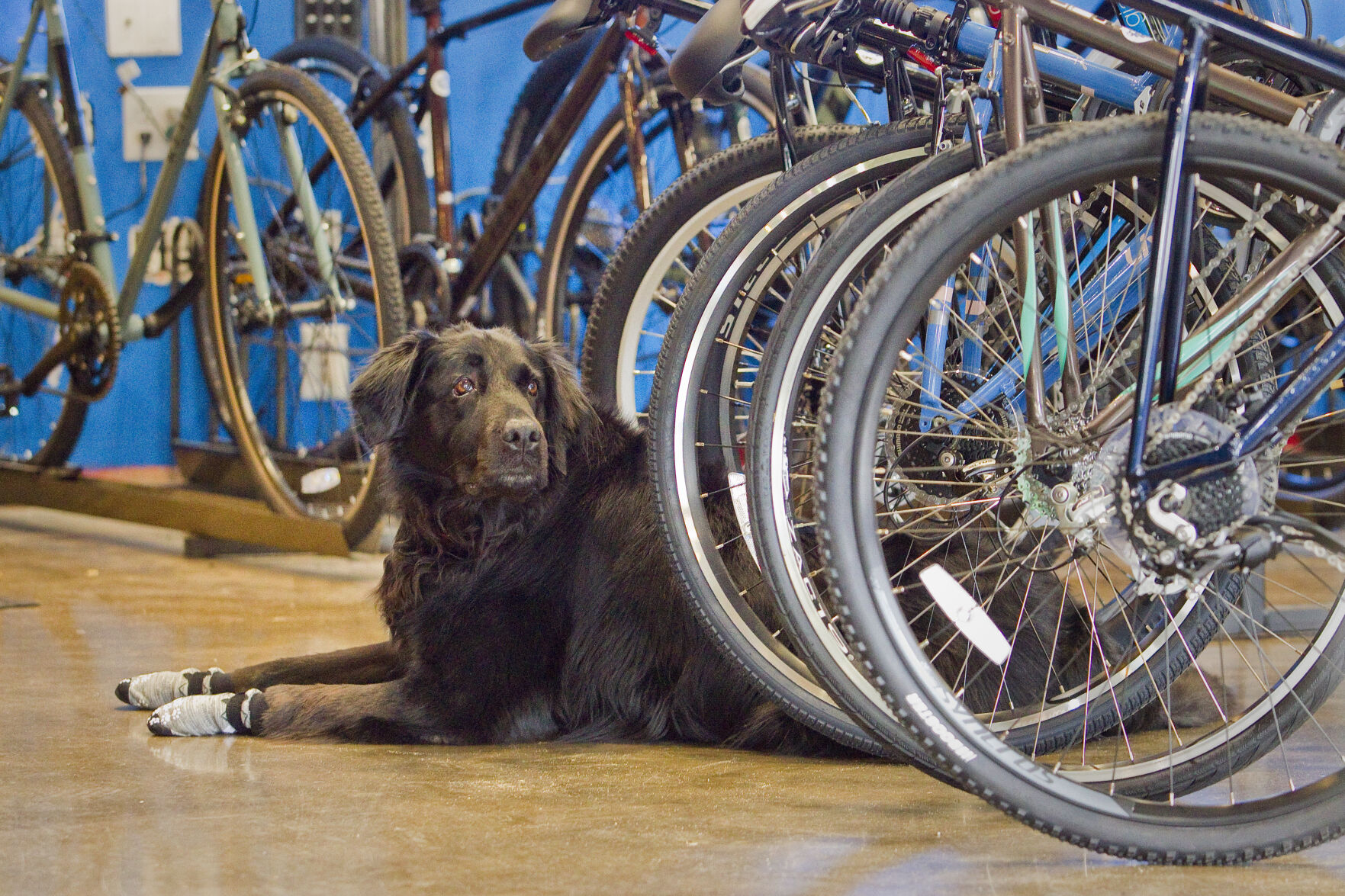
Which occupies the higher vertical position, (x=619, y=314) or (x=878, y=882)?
(x=619, y=314)

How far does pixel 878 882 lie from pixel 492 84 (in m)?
4.76

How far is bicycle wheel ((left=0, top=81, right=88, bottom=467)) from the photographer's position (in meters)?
4.42

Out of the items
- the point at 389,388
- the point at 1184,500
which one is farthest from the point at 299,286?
the point at 1184,500

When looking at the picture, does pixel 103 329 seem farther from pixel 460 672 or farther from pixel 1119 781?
pixel 1119 781

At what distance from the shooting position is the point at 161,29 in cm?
557

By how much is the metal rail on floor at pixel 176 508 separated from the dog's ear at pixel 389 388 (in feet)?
4.31

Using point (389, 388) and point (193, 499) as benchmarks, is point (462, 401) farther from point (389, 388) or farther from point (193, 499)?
point (193, 499)

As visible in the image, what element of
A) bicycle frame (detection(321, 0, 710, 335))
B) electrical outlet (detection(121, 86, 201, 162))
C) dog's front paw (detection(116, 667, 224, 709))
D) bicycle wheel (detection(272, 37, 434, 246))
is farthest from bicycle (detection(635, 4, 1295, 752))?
electrical outlet (detection(121, 86, 201, 162))

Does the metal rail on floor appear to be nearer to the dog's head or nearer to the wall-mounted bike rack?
the wall-mounted bike rack

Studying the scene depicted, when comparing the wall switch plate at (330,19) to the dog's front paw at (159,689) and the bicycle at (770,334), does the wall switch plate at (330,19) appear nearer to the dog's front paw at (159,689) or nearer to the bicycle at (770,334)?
the dog's front paw at (159,689)

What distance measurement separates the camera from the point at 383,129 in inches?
179

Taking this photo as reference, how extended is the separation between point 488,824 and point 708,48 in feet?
3.84

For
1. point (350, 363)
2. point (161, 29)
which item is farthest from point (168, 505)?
point (161, 29)

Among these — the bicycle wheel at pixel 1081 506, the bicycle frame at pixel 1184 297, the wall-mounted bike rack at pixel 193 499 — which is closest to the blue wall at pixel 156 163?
the wall-mounted bike rack at pixel 193 499
